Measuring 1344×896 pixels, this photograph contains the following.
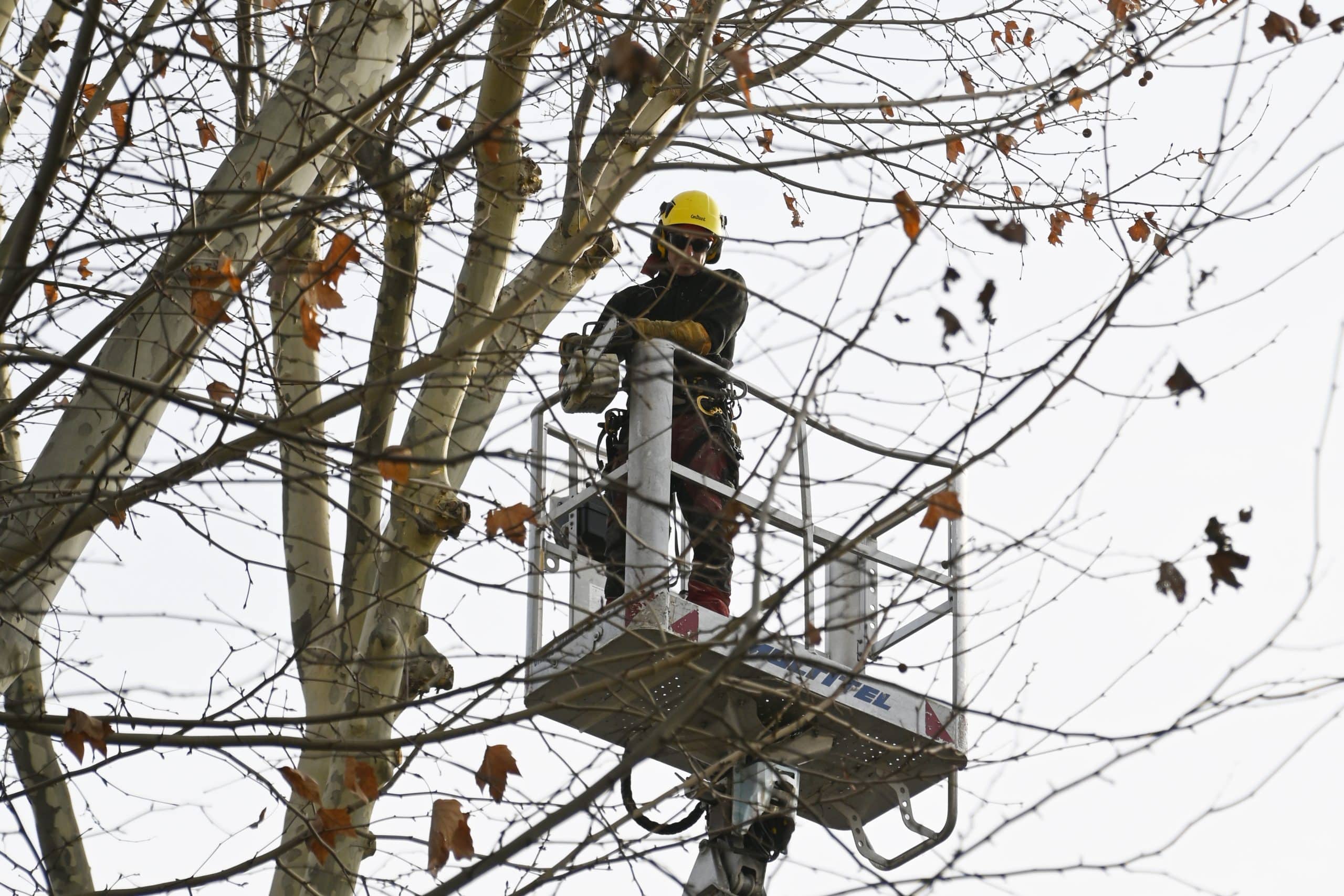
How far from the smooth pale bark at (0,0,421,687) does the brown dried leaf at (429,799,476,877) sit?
118 cm

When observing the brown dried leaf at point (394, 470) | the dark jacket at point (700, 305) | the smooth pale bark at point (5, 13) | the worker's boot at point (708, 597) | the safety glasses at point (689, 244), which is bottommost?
the brown dried leaf at point (394, 470)

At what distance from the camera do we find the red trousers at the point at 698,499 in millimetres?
6039

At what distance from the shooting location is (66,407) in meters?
4.63

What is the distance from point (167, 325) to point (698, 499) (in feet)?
7.44

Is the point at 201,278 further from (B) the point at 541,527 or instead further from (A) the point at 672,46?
(A) the point at 672,46

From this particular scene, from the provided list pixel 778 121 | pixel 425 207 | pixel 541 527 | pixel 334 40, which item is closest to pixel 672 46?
pixel 778 121

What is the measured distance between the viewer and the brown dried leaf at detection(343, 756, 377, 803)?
4.95 m

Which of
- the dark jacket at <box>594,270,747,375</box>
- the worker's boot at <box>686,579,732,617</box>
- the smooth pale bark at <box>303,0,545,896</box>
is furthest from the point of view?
the dark jacket at <box>594,270,747,375</box>

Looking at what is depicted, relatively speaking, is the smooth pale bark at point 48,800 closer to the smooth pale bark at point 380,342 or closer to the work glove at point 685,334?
the smooth pale bark at point 380,342

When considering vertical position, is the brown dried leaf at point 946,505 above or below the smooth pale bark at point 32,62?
below

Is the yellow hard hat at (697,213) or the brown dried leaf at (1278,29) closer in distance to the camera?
the brown dried leaf at (1278,29)

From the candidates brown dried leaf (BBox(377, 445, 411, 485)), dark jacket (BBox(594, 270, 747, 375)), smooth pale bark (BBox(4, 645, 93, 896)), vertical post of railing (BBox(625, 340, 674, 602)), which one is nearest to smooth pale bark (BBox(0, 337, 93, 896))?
smooth pale bark (BBox(4, 645, 93, 896))

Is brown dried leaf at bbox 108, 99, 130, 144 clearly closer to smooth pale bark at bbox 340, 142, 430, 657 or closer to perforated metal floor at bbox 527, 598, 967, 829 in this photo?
smooth pale bark at bbox 340, 142, 430, 657

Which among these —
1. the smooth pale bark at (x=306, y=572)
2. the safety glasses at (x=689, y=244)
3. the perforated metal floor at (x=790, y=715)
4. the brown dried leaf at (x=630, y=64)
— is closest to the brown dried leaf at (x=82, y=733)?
the smooth pale bark at (x=306, y=572)
